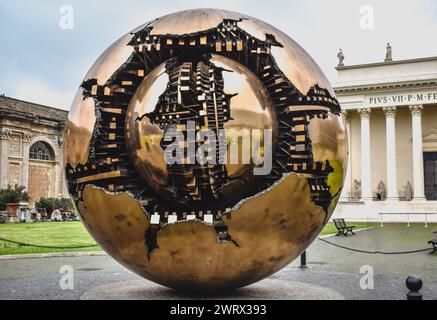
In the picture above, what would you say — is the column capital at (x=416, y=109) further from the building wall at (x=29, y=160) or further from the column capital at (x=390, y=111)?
the building wall at (x=29, y=160)

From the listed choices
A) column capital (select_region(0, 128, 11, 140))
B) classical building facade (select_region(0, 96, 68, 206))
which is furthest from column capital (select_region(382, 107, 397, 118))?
column capital (select_region(0, 128, 11, 140))

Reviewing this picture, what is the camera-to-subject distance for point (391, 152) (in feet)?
160

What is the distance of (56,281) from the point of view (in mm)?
9523

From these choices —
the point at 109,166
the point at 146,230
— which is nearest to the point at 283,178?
the point at 146,230

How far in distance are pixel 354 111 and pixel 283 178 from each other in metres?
47.2

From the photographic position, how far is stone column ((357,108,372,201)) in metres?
48.8

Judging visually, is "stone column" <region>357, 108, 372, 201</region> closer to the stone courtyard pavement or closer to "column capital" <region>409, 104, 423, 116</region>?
"column capital" <region>409, 104, 423, 116</region>

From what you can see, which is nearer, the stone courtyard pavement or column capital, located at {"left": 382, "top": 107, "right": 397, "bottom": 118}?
the stone courtyard pavement

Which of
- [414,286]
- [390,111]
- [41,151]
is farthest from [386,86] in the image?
[414,286]

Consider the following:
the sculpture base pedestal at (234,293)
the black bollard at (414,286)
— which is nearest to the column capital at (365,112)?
the sculpture base pedestal at (234,293)

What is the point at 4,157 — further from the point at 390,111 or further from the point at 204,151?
the point at 204,151

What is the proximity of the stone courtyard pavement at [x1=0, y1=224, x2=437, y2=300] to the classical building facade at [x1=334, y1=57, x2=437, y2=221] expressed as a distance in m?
32.8

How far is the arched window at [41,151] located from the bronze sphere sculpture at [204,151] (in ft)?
161

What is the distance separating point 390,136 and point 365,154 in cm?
288
